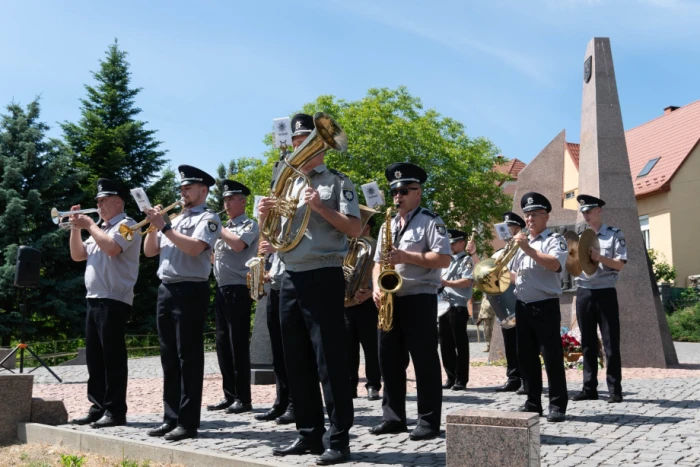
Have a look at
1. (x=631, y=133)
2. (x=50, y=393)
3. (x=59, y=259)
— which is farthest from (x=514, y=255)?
(x=631, y=133)

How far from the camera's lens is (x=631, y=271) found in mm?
13469

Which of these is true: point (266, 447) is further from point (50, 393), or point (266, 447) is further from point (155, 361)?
point (155, 361)

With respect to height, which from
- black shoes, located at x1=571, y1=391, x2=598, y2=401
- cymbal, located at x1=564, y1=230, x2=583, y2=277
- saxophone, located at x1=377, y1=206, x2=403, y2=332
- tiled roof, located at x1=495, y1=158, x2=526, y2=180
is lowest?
black shoes, located at x1=571, y1=391, x2=598, y2=401

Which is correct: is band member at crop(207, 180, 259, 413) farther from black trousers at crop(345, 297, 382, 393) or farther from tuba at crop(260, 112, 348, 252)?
tuba at crop(260, 112, 348, 252)

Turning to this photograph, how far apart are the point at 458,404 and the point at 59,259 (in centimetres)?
2074

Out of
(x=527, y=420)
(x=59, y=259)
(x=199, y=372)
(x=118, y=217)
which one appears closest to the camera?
(x=527, y=420)

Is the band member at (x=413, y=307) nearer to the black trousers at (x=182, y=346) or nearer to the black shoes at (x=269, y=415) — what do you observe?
the black shoes at (x=269, y=415)

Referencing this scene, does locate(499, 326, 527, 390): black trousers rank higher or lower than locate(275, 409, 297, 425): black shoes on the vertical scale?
higher

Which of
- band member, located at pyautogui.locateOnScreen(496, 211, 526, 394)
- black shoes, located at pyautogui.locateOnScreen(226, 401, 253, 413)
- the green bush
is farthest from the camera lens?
the green bush

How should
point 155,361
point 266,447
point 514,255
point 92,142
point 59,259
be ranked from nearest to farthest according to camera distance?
1. point 266,447
2. point 514,255
3. point 155,361
4. point 59,259
5. point 92,142

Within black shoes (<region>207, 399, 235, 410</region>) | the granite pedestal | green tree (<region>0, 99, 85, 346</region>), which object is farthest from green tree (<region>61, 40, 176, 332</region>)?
the granite pedestal

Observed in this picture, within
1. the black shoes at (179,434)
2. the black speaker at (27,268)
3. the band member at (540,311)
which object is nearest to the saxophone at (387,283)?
the band member at (540,311)

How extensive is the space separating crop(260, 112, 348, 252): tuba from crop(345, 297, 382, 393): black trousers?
3584 mm

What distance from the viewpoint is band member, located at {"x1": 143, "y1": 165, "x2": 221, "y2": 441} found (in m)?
6.47
